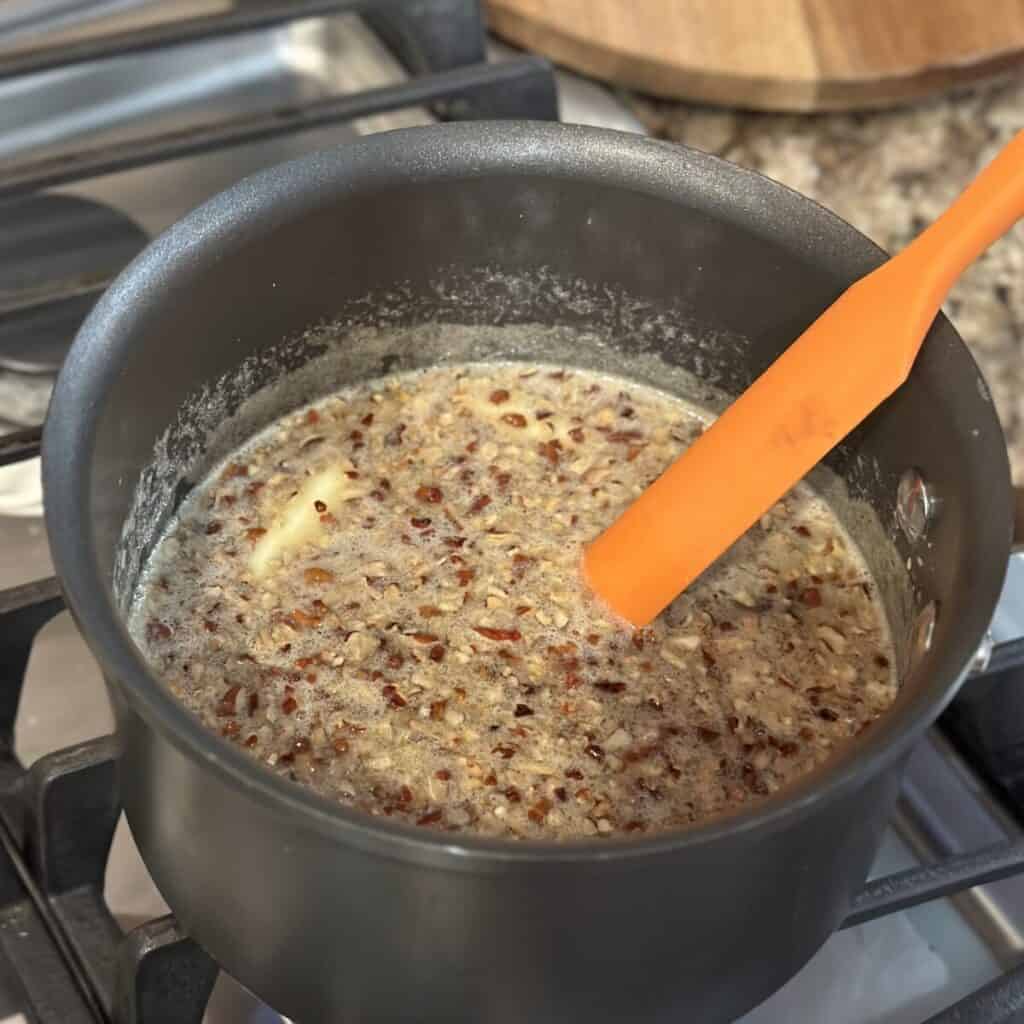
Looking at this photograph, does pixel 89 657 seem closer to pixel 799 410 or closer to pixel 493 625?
pixel 493 625

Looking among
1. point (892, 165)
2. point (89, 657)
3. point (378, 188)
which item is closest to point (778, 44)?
point (892, 165)

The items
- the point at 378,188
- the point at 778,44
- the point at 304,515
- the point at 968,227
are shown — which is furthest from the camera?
the point at 778,44

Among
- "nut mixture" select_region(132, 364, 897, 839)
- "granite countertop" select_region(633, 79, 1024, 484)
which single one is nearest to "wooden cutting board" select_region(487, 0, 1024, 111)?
"granite countertop" select_region(633, 79, 1024, 484)

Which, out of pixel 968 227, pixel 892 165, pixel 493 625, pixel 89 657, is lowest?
pixel 89 657

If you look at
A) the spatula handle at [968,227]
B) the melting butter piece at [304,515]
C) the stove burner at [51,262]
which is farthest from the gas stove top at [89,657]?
the spatula handle at [968,227]

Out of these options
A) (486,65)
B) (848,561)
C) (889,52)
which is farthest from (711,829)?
(889,52)

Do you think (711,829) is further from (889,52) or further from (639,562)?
(889,52)
